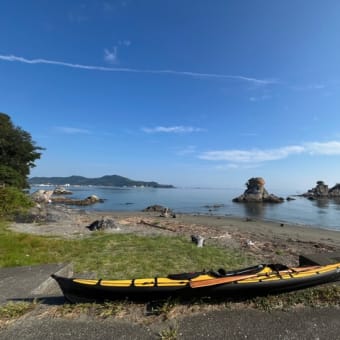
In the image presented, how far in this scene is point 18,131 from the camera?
28453mm

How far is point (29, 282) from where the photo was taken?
4891 mm

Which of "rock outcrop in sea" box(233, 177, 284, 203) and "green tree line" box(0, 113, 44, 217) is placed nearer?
"green tree line" box(0, 113, 44, 217)

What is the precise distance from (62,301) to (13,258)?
14.8 feet

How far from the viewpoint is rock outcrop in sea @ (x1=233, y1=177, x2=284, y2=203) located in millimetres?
77625

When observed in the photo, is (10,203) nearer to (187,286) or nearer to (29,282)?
(29,282)

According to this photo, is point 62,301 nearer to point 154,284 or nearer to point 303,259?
point 154,284

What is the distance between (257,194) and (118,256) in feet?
250

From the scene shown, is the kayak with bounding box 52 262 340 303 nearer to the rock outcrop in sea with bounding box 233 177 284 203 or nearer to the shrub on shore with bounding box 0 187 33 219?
the shrub on shore with bounding box 0 187 33 219

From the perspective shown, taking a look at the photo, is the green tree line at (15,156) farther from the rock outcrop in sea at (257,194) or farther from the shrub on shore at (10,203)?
the rock outcrop in sea at (257,194)

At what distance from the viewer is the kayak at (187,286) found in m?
3.78

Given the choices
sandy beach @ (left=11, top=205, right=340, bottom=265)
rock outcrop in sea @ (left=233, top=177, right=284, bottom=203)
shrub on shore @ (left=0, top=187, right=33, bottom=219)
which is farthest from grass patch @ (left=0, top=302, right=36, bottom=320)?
rock outcrop in sea @ (left=233, top=177, right=284, bottom=203)

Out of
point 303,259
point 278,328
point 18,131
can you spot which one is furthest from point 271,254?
point 18,131

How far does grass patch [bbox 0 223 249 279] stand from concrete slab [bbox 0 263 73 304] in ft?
4.79

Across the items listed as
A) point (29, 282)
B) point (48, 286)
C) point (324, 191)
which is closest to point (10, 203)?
point (29, 282)
